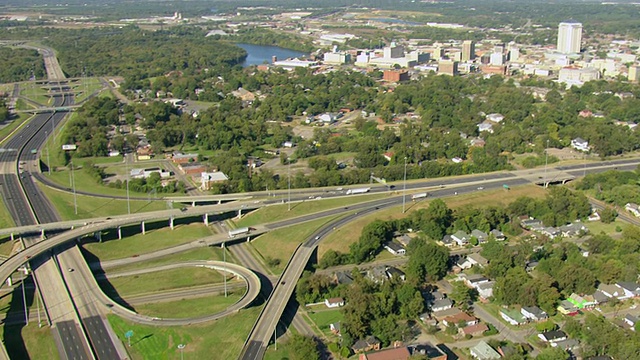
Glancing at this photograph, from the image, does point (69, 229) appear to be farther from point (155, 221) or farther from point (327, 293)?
point (327, 293)

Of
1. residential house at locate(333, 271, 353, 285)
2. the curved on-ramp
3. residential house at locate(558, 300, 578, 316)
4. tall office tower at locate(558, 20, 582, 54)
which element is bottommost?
residential house at locate(558, 300, 578, 316)

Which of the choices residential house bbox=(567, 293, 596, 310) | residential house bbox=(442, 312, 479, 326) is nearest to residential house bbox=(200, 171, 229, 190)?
residential house bbox=(442, 312, 479, 326)

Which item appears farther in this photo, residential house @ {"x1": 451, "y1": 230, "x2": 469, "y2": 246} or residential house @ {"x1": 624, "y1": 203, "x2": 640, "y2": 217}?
residential house @ {"x1": 624, "y1": 203, "x2": 640, "y2": 217}

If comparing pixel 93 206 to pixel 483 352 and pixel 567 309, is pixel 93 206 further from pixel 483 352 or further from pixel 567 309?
pixel 567 309

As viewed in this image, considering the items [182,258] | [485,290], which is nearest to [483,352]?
[485,290]

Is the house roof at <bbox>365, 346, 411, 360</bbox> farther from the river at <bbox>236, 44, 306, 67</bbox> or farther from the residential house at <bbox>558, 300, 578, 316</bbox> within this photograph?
the river at <bbox>236, 44, 306, 67</bbox>

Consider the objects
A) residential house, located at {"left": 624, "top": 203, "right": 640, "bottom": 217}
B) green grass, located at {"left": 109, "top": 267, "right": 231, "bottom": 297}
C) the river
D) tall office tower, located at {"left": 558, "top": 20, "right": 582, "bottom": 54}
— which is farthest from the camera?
the river

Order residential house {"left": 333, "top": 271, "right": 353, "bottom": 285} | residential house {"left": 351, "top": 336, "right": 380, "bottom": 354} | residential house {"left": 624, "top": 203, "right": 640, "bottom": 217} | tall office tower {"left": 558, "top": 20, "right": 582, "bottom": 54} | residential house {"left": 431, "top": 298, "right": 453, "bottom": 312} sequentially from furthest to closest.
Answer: tall office tower {"left": 558, "top": 20, "right": 582, "bottom": 54} → residential house {"left": 624, "top": 203, "right": 640, "bottom": 217} → residential house {"left": 333, "top": 271, "right": 353, "bottom": 285} → residential house {"left": 431, "top": 298, "right": 453, "bottom": 312} → residential house {"left": 351, "top": 336, "right": 380, "bottom": 354}

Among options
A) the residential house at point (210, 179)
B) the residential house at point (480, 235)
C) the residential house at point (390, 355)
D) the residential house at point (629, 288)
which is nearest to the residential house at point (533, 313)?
the residential house at point (629, 288)
